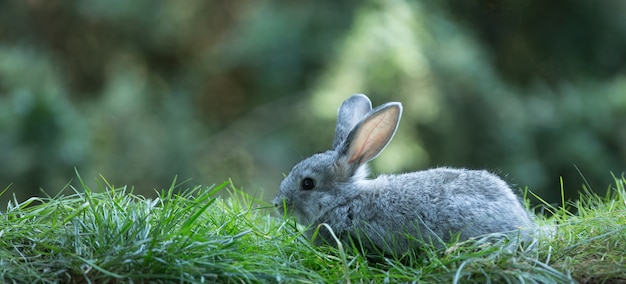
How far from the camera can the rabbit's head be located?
14.1 ft

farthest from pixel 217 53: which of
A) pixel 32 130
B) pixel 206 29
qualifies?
pixel 32 130

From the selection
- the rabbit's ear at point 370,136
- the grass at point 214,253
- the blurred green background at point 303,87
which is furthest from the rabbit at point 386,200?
the blurred green background at point 303,87

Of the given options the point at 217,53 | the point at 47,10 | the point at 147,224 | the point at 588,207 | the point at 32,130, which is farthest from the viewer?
the point at 217,53

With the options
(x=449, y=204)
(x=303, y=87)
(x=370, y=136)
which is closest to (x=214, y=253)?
(x=449, y=204)

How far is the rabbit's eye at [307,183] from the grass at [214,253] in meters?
0.69

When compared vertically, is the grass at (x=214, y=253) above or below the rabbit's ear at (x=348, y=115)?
below

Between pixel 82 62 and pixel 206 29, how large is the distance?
173 cm

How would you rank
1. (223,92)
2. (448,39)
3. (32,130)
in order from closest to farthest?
(32,130)
(448,39)
(223,92)

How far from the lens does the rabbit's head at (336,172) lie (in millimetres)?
4309

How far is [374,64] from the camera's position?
6906 millimetres

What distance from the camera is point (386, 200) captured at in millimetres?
4047

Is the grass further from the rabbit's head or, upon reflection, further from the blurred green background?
the blurred green background

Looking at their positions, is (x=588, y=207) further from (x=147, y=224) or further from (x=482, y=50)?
(x=482, y=50)

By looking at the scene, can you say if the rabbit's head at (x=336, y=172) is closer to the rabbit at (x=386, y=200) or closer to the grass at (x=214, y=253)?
the rabbit at (x=386, y=200)
